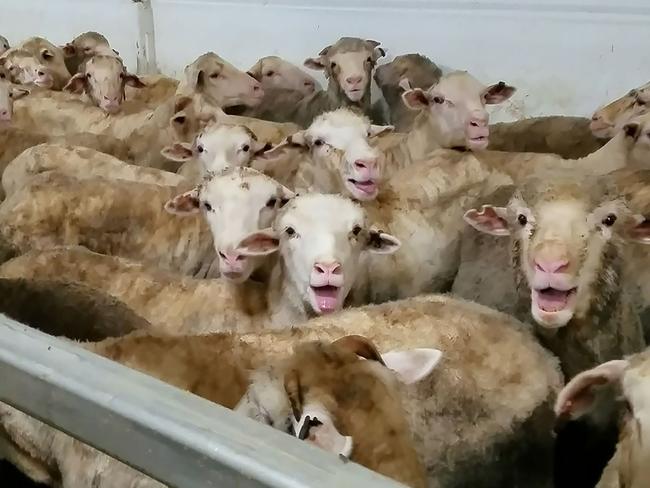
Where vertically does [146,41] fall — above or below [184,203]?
below

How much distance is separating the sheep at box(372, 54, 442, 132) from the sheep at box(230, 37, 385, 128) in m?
0.13

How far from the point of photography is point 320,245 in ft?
9.77

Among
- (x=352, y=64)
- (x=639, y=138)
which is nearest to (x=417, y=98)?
(x=352, y=64)

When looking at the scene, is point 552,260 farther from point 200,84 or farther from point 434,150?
point 200,84

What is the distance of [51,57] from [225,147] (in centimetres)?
303

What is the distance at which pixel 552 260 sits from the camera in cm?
242

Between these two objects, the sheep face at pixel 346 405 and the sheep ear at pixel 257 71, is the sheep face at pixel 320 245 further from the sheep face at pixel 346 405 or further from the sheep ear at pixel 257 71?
the sheep ear at pixel 257 71

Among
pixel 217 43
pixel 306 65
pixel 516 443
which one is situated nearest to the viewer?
pixel 516 443

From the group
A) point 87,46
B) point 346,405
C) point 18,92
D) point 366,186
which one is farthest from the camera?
point 87,46

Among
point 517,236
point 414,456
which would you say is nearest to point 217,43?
point 517,236

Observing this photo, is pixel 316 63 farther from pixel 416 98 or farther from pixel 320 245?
pixel 320 245

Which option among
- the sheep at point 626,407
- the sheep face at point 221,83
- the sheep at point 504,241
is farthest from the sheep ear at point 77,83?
the sheep at point 626,407

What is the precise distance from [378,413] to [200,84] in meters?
4.08

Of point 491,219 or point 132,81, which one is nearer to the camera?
point 491,219
